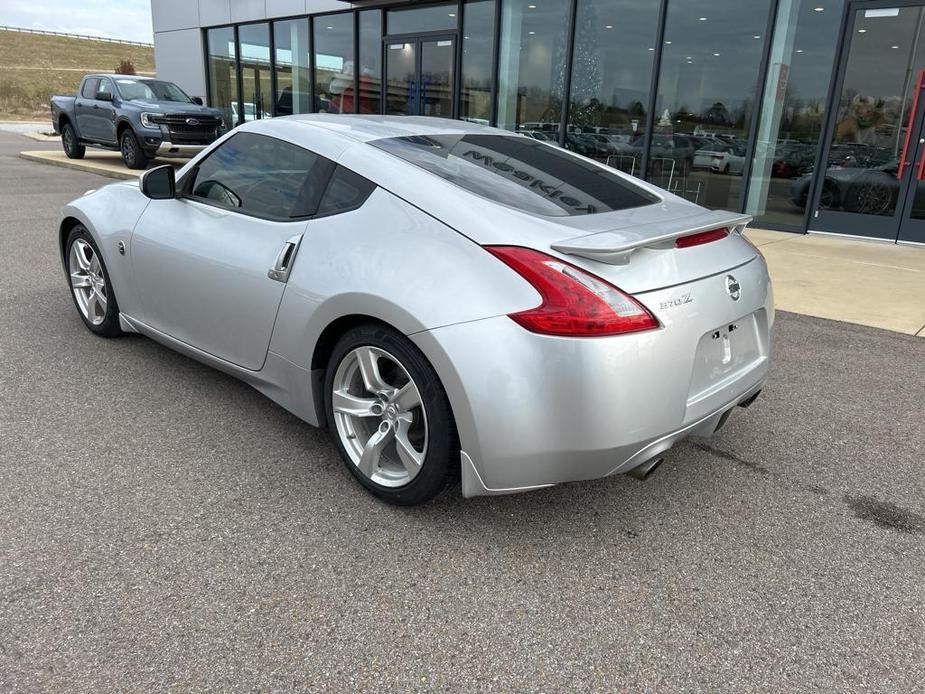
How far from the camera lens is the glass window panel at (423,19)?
13891 mm

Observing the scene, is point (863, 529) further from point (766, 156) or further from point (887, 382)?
point (766, 156)

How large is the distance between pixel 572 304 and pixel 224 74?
1971cm

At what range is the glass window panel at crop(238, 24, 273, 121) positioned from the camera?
1802 cm

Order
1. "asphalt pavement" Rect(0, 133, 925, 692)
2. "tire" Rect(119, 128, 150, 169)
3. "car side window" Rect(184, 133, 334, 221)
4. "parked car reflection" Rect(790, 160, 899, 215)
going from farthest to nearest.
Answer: "tire" Rect(119, 128, 150, 169) < "parked car reflection" Rect(790, 160, 899, 215) < "car side window" Rect(184, 133, 334, 221) < "asphalt pavement" Rect(0, 133, 925, 692)

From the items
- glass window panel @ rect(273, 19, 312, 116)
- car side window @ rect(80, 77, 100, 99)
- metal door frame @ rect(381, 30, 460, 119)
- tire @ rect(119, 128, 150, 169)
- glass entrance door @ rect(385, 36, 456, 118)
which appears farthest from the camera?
glass window panel @ rect(273, 19, 312, 116)

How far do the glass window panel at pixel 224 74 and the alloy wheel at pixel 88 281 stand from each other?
1580cm

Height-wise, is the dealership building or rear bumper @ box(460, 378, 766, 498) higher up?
the dealership building

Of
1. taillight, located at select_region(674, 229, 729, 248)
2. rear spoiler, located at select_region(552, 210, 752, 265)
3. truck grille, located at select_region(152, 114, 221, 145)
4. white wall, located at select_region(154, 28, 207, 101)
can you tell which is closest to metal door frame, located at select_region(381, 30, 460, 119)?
truck grille, located at select_region(152, 114, 221, 145)

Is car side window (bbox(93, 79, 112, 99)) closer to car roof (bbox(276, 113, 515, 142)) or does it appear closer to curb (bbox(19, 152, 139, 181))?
curb (bbox(19, 152, 139, 181))

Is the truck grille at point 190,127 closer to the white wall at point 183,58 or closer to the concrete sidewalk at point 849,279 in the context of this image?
the white wall at point 183,58

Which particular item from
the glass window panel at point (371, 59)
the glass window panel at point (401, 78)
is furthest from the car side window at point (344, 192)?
the glass window panel at point (371, 59)

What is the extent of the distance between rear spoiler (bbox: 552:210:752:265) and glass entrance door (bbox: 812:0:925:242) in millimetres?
8225

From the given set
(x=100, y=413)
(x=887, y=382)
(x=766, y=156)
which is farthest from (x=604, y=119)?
(x=100, y=413)

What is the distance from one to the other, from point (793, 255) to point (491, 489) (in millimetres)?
7465
